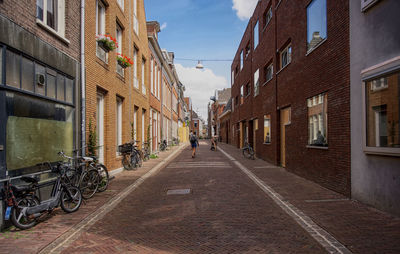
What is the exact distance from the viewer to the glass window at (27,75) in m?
5.42

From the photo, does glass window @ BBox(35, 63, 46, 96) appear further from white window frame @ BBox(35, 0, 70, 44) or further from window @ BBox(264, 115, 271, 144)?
window @ BBox(264, 115, 271, 144)

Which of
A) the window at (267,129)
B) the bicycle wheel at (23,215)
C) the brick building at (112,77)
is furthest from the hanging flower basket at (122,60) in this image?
the bicycle wheel at (23,215)

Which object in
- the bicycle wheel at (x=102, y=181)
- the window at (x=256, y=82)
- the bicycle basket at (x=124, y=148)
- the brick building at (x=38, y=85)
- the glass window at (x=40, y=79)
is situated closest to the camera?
the brick building at (x=38, y=85)

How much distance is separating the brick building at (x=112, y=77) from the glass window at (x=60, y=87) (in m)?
1.41

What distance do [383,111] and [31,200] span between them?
642cm

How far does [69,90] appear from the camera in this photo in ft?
24.5

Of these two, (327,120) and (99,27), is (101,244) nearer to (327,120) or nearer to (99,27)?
(327,120)

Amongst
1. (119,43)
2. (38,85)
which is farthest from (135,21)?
(38,85)

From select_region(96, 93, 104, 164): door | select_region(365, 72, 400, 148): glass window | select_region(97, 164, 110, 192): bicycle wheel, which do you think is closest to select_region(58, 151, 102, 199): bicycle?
select_region(97, 164, 110, 192): bicycle wheel

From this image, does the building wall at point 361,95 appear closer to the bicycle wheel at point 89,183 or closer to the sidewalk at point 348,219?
the sidewalk at point 348,219

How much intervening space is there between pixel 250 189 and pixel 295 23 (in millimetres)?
6466

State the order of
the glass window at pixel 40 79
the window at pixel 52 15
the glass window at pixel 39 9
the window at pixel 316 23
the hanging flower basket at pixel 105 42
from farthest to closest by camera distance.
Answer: the hanging flower basket at pixel 105 42
the window at pixel 316 23
the window at pixel 52 15
the glass window at pixel 39 9
the glass window at pixel 40 79

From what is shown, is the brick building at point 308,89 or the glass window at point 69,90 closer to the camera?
the brick building at point 308,89

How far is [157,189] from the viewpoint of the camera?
26.2 ft
